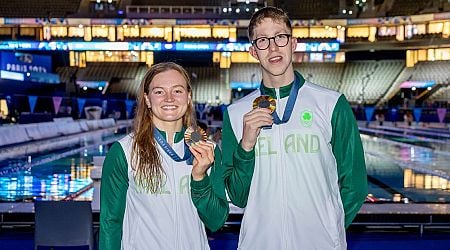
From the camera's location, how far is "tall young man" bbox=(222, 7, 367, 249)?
2893 millimetres

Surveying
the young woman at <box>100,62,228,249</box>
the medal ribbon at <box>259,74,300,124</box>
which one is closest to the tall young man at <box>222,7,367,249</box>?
the medal ribbon at <box>259,74,300,124</box>

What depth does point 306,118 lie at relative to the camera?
2.94 meters

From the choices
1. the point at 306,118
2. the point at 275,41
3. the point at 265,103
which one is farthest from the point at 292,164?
the point at 275,41

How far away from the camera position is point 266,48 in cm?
290

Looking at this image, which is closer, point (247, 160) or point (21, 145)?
point (247, 160)

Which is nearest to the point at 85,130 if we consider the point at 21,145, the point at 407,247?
the point at 21,145

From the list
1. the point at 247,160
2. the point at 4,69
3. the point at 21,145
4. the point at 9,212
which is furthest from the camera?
the point at 4,69

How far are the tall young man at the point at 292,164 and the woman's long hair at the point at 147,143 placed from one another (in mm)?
319

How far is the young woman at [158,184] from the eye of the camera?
289 cm

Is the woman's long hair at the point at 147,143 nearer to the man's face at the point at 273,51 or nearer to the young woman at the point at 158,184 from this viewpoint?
the young woman at the point at 158,184

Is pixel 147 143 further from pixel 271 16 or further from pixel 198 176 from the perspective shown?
pixel 271 16

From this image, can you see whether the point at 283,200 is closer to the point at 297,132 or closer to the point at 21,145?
the point at 297,132

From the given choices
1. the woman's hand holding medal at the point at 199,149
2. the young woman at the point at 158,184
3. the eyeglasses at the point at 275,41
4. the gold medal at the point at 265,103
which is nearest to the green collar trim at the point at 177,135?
the young woman at the point at 158,184

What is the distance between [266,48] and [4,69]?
3814 centimetres
